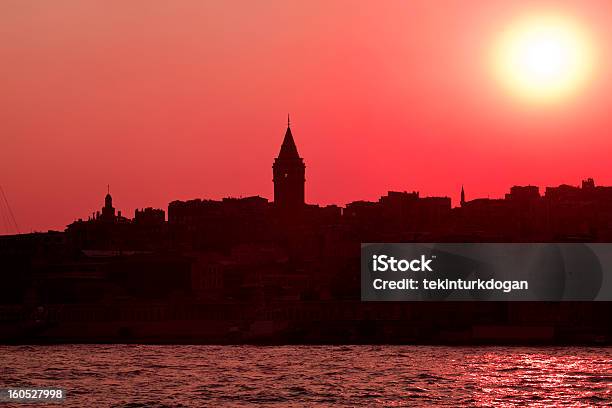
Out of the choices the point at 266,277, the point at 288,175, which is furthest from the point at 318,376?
the point at 288,175

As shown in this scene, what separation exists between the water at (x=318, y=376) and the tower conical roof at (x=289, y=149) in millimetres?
102062

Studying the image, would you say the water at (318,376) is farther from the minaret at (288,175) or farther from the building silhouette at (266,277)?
the minaret at (288,175)

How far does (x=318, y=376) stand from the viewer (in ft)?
184

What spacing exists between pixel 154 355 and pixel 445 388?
24.2 metres

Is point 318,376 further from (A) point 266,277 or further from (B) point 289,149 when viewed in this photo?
(B) point 289,149

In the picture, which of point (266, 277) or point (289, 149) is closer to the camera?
point (266, 277)

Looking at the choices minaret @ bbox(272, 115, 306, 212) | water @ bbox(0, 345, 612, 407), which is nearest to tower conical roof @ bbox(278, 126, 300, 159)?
minaret @ bbox(272, 115, 306, 212)

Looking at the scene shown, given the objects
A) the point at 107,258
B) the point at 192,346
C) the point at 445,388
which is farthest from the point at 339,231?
the point at 445,388

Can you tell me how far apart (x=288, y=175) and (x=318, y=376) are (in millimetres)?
124060

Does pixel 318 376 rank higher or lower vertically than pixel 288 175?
lower

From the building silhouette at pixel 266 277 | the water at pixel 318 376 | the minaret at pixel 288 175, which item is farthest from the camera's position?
the minaret at pixel 288 175

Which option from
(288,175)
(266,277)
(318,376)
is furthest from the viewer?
(288,175)

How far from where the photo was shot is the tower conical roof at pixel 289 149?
18050 centimetres

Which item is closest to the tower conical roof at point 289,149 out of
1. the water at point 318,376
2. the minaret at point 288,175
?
the minaret at point 288,175
